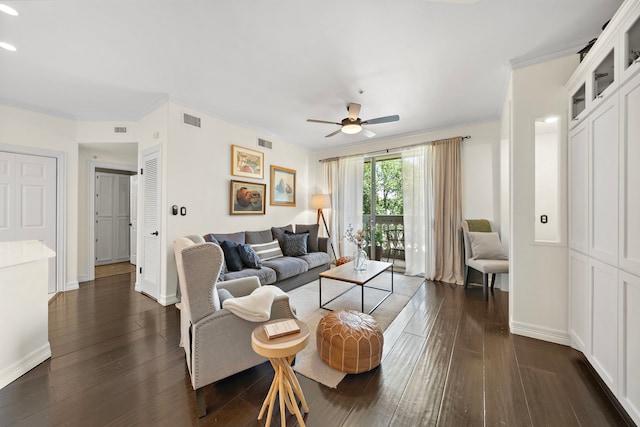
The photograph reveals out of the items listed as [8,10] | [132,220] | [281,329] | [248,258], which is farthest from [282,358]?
[132,220]

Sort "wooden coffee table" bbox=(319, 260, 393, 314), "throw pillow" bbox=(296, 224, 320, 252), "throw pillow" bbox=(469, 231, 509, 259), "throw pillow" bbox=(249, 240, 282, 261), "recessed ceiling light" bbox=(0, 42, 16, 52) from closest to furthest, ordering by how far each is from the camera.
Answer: "recessed ceiling light" bbox=(0, 42, 16, 52), "wooden coffee table" bbox=(319, 260, 393, 314), "throw pillow" bbox=(469, 231, 509, 259), "throw pillow" bbox=(249, 240, 282, 261), "throw pillow" bbox=(296, 224, 320, 252)

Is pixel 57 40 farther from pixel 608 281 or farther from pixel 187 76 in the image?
pixel 608 281

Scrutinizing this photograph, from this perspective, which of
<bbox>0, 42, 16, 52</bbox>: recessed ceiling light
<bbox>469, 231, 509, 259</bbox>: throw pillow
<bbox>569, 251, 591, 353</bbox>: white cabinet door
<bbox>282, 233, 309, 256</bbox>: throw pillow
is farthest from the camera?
<bbox>282, 233, 309, 256</bbox>: throw pillow

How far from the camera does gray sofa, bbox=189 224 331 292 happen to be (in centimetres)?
329

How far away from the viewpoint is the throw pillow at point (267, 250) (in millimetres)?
3880

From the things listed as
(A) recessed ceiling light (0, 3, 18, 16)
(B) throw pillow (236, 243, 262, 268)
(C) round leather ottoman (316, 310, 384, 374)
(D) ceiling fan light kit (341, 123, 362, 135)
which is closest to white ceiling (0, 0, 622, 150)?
(A) recessed ceiling light (0, 3, 18, 16)

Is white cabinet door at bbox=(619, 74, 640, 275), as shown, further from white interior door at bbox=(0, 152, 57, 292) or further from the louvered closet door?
white interior door at bbox=(0, 152, 57, 292)

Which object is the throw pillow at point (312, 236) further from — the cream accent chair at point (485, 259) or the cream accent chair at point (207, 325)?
the cream accent chair at point (207, 325)

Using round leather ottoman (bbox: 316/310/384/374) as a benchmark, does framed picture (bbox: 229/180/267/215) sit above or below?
above

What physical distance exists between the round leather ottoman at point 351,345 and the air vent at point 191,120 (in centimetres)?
325

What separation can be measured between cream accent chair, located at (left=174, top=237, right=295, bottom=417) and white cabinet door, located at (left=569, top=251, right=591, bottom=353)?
8.51 ft

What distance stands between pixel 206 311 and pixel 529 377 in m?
2.39

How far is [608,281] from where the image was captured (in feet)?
5.41

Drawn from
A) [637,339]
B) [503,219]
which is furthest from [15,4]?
[503,219]
